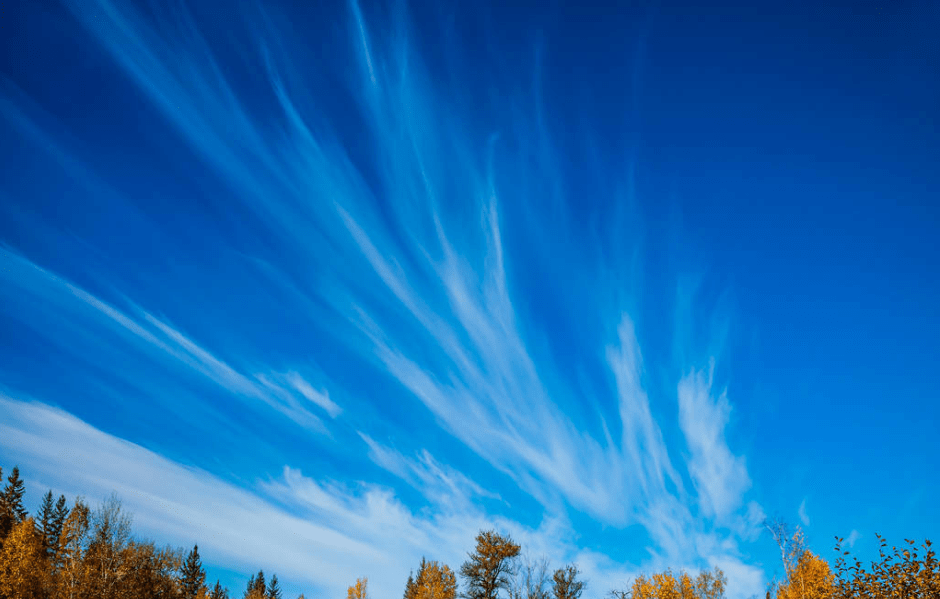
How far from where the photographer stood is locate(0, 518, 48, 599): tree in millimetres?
44500

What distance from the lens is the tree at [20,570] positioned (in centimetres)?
4450

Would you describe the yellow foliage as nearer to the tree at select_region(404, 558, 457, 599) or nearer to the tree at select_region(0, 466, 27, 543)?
the tree at select_region(404, 558, 457, 599)

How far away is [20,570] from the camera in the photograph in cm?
4575

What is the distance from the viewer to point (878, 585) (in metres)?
15.5

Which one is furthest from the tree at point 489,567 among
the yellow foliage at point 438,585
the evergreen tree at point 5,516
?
the evergreen tree at point 5,516

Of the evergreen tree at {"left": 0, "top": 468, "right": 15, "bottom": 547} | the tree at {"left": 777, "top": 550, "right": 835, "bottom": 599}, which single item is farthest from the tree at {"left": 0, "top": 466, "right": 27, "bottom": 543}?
the tree at {"left": 777, "top": 550, "right": 835, "bottom": 599}

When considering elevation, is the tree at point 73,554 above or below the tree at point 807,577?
below

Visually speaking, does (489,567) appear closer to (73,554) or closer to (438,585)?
(438,585)

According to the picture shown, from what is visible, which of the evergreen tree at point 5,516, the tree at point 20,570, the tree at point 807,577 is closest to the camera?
the tree at point 807,577

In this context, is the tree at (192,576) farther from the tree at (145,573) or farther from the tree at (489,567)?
the tree at (489,567)

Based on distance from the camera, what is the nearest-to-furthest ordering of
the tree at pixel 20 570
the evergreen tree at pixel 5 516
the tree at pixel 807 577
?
the tree at pixel 807 577
the tree at pixel 20 570
the evergreen tree at pixel 5 516

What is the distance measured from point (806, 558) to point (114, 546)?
54.1 meters

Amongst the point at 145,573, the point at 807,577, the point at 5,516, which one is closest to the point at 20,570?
the point at 145,573

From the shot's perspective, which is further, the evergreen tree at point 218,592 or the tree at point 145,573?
the evergreen tree at point 218,592
